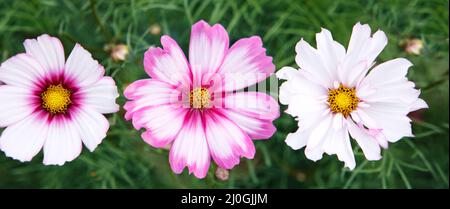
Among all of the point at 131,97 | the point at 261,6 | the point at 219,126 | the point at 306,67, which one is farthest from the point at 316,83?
the point at 261,6

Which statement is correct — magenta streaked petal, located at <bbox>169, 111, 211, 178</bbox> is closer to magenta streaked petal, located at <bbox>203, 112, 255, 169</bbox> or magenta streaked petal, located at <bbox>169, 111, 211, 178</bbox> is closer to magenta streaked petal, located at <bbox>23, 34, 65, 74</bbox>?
magenta streaked petal, located at <bbox>203, 112, 255, 169</bbox>

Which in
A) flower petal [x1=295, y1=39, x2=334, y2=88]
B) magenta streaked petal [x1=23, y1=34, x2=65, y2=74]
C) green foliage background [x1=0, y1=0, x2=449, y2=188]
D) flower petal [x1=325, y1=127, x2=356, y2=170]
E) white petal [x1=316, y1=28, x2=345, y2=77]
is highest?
green foliage background [x1=0, y1=0, x2=449, y2=188]

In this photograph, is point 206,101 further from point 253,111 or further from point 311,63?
point 311,63

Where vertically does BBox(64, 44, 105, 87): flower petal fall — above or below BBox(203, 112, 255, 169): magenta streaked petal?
above

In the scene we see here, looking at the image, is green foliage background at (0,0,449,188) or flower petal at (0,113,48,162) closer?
flower petal at (0,113,48,162)

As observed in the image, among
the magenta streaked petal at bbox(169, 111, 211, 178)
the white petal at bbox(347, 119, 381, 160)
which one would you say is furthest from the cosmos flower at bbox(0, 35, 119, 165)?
the white petal at bbox(347, 119, 381, 160)

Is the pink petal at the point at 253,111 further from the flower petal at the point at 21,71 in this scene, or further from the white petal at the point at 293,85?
the flower petal at the point at 21,71

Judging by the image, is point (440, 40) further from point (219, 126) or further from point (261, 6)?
point (219, 126)

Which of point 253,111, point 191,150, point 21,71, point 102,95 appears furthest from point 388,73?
point 21,71
